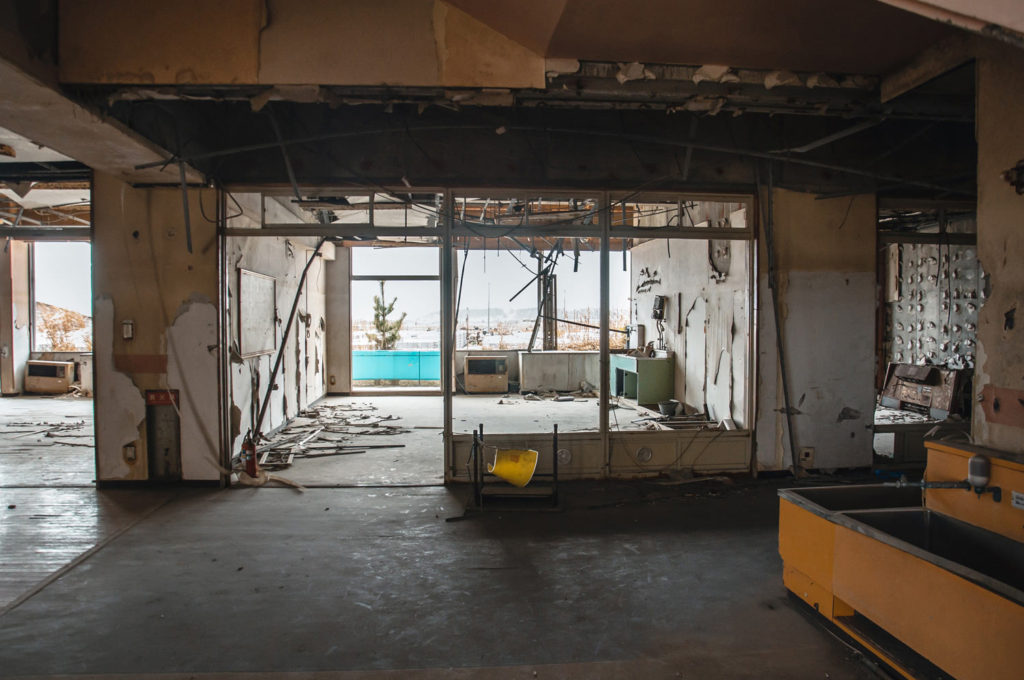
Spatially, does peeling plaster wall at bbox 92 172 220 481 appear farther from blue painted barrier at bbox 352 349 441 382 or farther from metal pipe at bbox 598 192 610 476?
blue painted barrier at bbox 352 349 441 382

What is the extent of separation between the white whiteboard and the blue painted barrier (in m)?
4.16

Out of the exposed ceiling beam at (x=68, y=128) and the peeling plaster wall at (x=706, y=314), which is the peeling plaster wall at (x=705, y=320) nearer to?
the peeling plaster wall at (x=706, y=314)

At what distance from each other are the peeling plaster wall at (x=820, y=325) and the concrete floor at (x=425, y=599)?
113 centimetres

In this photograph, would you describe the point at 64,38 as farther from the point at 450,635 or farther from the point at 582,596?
the point at 582,596

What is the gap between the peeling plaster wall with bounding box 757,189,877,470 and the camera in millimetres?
4793

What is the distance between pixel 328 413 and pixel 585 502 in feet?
16.9

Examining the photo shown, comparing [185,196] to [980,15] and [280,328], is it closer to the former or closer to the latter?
[280,328]

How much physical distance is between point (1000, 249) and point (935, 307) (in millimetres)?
5579

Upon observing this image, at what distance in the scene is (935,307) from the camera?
274 inches

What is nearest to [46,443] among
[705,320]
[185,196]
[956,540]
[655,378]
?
[185,196]

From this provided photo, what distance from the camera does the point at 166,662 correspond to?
2.29 metres

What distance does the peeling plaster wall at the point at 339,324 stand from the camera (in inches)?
392

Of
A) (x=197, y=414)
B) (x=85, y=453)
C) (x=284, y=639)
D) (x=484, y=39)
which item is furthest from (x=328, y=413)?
(x=484, y=39)

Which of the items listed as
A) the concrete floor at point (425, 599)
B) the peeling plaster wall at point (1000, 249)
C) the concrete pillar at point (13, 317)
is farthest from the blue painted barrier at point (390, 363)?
the peeling plaster wall at point (1000, 249)
